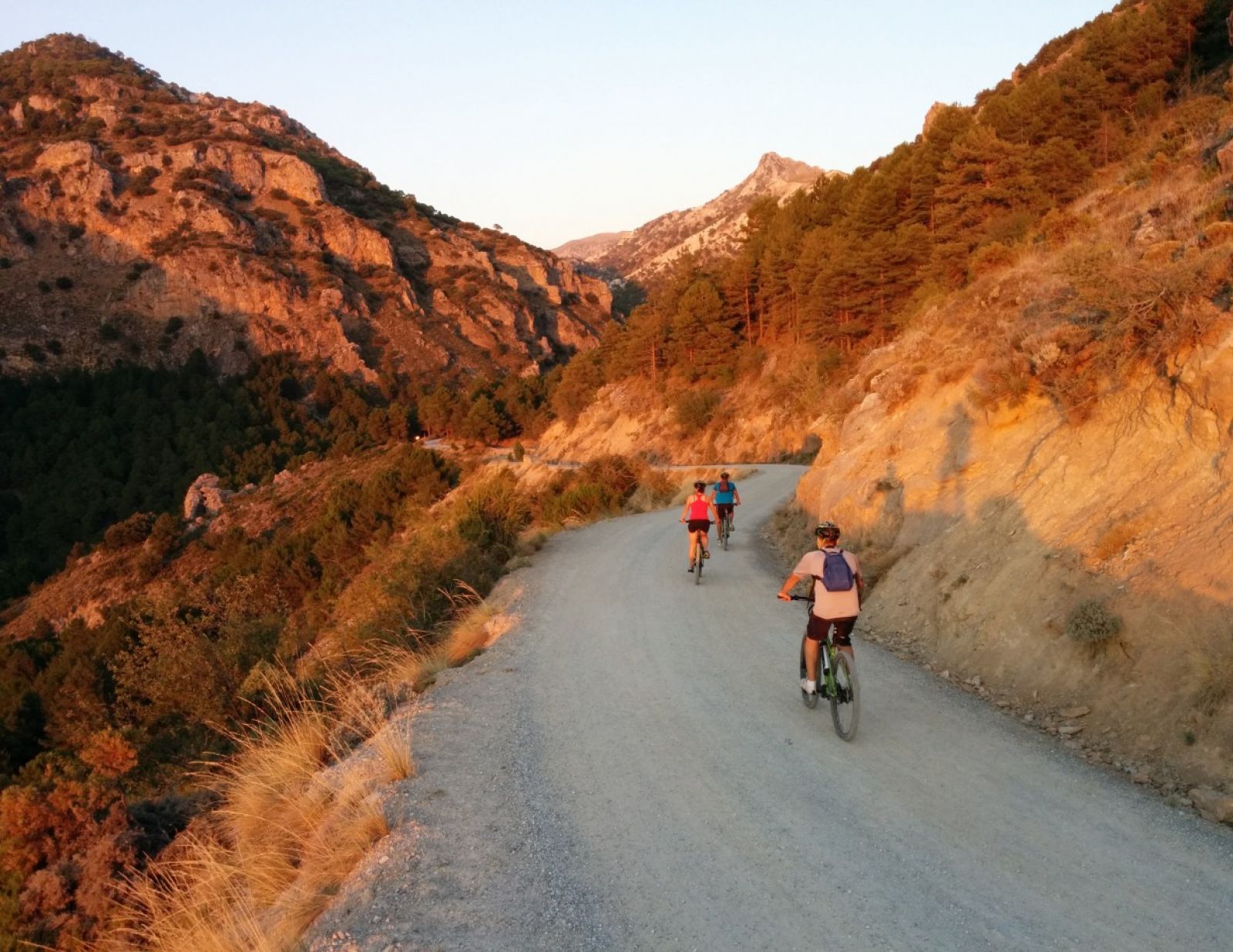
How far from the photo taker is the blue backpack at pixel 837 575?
6758mm

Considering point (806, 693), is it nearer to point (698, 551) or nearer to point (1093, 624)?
point (1093, 624)

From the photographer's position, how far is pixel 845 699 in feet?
21.4

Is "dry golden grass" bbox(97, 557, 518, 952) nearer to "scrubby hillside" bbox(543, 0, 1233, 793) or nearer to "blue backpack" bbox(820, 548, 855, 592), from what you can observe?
"blue backpack" bbox(820, 548, 855, 592)

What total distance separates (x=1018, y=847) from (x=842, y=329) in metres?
38.5

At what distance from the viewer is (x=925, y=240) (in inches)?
1464

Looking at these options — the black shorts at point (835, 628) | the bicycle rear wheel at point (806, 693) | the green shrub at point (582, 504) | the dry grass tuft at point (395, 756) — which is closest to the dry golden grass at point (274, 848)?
the dry grass tuft at point (395, 756)

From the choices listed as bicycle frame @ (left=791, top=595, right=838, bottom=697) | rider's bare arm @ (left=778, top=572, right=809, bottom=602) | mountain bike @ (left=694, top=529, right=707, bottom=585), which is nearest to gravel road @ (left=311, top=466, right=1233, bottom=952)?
bicycle frame @ (left=791, top=595, right=838, bottom=697)

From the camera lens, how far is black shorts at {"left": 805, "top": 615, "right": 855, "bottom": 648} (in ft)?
Answer: 22.3

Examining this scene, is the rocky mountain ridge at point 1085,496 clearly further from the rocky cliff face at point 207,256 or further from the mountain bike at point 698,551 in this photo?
the rocky cliff face at point 207,256

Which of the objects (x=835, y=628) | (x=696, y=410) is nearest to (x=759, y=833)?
(x=835, y=628)

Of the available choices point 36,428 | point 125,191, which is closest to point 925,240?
point 36,428

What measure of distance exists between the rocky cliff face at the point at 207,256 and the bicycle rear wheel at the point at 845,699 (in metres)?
93.9

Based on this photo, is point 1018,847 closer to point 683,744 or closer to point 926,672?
point 683,744

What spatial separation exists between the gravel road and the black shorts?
2.57ft
